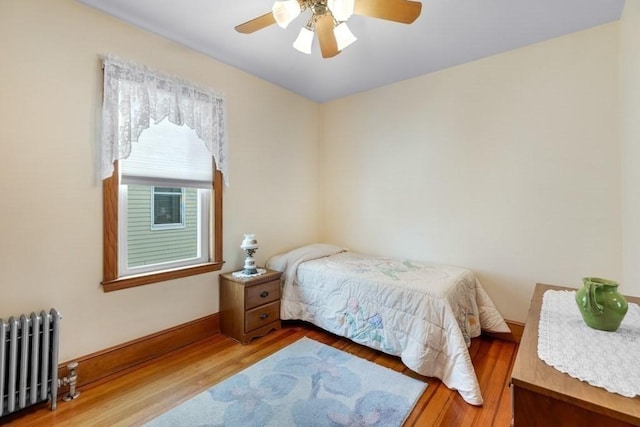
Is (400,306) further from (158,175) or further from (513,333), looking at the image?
(158,175)

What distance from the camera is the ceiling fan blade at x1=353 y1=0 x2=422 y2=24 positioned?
146cm

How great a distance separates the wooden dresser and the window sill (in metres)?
2.32

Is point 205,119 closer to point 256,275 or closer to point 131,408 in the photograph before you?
point 256,275

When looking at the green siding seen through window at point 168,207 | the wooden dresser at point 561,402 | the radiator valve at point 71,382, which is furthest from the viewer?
the green siding seen through window at point 168,207

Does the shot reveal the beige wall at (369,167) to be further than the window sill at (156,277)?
No

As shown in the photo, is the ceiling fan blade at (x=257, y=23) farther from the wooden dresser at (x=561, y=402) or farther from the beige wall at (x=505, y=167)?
the wooden dresser at (x=561, y=402)

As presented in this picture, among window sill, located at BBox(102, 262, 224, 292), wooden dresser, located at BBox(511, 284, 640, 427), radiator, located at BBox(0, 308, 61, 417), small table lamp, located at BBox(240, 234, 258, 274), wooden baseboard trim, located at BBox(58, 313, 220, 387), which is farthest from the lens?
small table lamp, located at BBox(240, 234, 258, 274)

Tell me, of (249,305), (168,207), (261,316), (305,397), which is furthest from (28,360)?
(305,397)

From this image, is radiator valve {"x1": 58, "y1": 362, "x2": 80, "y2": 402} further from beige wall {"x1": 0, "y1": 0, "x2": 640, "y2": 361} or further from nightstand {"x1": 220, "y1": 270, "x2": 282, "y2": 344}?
nightstand {"x1": 220, "y1": 270, "x2": 282, "y2": 344}

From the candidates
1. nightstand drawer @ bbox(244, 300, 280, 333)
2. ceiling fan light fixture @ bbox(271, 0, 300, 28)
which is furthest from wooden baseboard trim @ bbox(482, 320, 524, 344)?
ceiling fan light fixture @ bbox(271, 0, 300, 28)

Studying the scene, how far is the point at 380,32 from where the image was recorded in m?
2.20

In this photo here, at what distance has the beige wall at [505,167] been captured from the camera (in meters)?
2.14

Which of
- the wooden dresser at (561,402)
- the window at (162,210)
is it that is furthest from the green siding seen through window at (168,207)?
the wooden dresser at (561,402)

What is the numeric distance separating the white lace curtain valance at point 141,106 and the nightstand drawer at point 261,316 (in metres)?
1.48
